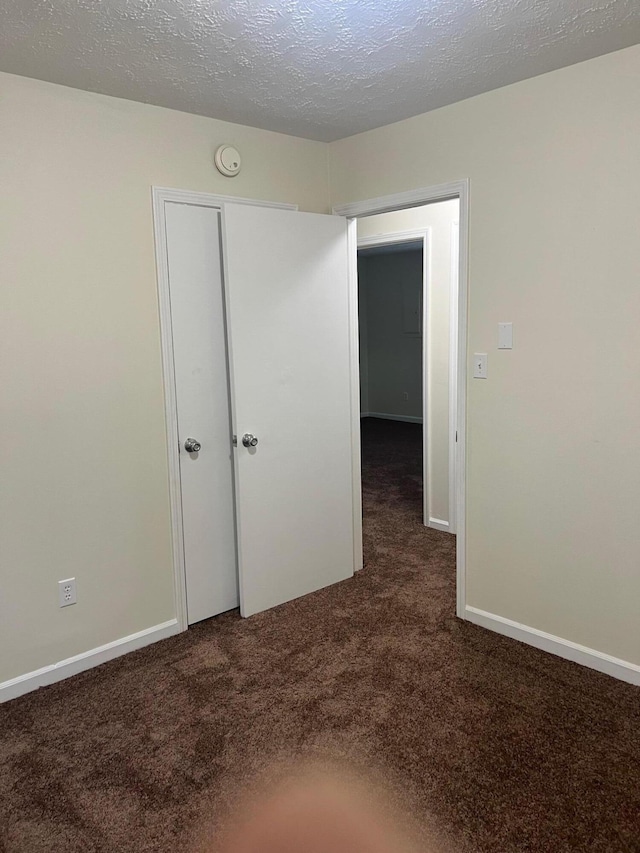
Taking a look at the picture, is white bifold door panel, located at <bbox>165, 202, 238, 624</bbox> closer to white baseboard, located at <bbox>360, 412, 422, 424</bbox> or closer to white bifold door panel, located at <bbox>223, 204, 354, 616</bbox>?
white bifold door panel, located at <bbox>223, 204, 354, 616</bbox>

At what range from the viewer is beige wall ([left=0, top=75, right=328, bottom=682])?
2334 mm

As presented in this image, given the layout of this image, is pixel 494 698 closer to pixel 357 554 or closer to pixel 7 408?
pixel 357 554

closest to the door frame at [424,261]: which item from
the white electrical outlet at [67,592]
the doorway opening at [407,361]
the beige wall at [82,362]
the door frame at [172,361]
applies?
the doorway opening at [407,361]

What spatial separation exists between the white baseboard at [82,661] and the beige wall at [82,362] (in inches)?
1.4

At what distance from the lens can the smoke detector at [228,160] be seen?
282 cm

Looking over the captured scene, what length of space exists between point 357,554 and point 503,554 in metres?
1.00

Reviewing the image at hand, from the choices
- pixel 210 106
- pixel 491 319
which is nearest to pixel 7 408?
pixel 210 106

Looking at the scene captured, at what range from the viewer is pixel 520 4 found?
1804 millimetres

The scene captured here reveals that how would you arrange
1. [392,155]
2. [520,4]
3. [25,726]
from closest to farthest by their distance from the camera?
[520,4] → [25,726] → [392,155]

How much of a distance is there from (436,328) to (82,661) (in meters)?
2.91

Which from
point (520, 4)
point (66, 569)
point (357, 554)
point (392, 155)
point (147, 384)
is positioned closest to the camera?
point (520, 4)

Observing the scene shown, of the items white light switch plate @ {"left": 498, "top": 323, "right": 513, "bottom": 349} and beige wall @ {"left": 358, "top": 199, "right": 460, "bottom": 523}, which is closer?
white light switch plate @ {"left": 498, "top": 323, "right": 513, "bottom": 349}

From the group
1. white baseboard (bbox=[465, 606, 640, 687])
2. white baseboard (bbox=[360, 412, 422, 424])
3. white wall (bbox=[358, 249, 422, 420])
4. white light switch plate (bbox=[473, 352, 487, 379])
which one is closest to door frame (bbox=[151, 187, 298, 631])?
white light switch plate (bbox=[473, 352, 487, 379])

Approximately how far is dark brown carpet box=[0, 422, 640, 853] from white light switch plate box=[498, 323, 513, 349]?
1316mm
